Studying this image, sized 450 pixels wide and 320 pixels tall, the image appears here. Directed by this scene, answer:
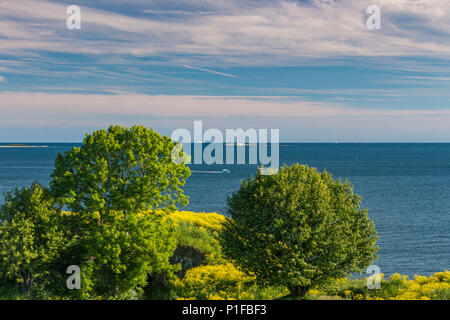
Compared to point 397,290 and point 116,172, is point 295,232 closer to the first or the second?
point 397,290

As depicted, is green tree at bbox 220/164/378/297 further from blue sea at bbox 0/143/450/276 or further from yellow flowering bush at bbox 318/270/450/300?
blue sea at bbox 0/143/450/276

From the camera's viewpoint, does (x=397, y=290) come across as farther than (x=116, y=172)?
Yes

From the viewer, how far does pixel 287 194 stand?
95.0ft

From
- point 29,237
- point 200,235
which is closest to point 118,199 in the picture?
point 29,237

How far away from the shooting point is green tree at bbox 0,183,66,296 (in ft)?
88.5

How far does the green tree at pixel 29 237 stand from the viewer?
26969mm

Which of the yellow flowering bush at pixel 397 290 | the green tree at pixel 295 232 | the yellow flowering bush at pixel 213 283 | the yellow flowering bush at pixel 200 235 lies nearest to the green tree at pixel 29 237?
the yellow flowering bush at pixel 200 235

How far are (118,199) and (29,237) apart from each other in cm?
647

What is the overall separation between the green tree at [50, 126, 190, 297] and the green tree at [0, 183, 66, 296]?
1.63 m

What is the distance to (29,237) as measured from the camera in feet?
90.8

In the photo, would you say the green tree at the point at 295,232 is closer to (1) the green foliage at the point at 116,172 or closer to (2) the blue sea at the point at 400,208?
(2) the blue sea at the point at 400,208
